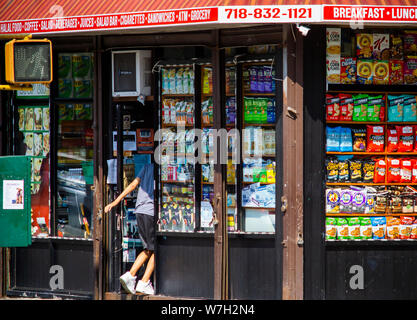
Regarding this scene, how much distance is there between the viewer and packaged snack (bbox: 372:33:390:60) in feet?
30.8

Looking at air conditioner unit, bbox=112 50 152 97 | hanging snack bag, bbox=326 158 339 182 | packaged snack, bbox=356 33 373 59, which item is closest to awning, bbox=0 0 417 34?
packaged snack, bbox=356 33 373 59

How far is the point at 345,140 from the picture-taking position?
943 cm

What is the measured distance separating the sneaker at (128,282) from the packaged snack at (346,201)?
275cm

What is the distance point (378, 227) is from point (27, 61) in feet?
14.6

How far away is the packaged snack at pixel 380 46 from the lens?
30.8 feet

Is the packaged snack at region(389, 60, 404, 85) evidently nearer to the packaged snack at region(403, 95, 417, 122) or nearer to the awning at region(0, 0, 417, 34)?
the packaged snack at region(403, 95, 417, 122)

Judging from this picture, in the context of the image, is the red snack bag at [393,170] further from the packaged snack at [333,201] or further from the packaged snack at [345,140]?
the packaged snack at [333,201]

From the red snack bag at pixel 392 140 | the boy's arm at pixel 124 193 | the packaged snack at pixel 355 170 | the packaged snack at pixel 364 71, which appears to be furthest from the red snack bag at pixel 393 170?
the boy's arm at pixel 124 193

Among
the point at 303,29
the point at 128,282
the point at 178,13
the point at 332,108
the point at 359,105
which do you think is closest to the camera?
the point at 303,29

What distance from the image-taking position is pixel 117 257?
34.6 feet

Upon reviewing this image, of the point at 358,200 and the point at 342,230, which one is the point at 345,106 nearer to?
the point at 358,200

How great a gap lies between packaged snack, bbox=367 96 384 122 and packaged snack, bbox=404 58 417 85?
Result: 38 cm

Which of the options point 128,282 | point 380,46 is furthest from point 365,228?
point 128,282
